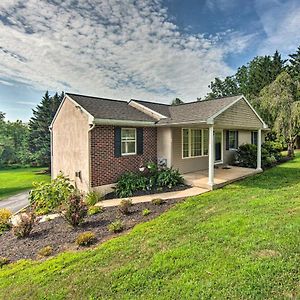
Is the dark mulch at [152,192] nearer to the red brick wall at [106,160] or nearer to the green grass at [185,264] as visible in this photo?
the red brick wall at [106,160]

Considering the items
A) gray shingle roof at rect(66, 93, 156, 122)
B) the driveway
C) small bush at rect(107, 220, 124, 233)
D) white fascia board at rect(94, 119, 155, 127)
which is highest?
gray shingle roof at rect(66, 93, 156, 122)

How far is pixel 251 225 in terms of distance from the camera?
502cm

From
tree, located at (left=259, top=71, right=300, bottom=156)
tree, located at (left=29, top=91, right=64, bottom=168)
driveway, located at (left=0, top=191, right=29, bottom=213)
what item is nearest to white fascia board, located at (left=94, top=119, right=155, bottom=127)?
driveway, located at (left=0, top=191, right=29, bottom=213)

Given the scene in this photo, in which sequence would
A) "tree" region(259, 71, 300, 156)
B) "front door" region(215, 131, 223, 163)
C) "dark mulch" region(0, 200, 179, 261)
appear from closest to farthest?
"dark mulch" region(0, 200, 179, 261)
"front door" region(215, 131, 223, 163)
"tree" region(259, 71, 300, 156)

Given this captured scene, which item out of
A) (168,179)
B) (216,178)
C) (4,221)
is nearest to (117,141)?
(168,179)

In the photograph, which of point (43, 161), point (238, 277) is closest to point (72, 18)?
point (238, 277)

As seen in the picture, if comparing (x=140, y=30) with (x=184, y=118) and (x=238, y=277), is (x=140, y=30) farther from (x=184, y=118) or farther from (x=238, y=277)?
(x=238, y=277)

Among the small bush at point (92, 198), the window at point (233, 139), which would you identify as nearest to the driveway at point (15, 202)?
the small bush at point (92, 198)

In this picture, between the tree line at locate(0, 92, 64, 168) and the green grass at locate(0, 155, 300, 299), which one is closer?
the green grass at locate(0, 155, 300, 299)

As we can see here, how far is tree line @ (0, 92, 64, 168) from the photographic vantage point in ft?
110

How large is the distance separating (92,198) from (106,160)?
1770mm

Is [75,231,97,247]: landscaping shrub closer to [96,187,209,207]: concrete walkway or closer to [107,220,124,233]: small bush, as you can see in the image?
[107,220,124,233]: small bush

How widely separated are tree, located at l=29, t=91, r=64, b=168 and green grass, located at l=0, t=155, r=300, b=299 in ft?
101

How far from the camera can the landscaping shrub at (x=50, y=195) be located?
9.65m
